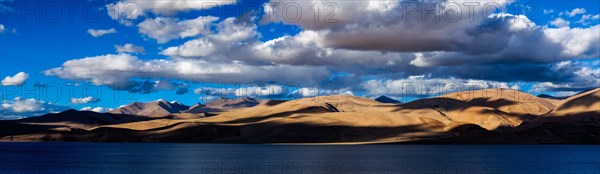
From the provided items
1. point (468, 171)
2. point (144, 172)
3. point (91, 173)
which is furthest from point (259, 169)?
point (468, 171)

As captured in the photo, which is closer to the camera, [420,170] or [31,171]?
[31,171]

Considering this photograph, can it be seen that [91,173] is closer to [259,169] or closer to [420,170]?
[259,169]

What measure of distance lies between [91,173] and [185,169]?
17.5 meters

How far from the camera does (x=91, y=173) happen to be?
101m

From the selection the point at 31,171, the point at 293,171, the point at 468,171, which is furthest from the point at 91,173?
the point at 468,171

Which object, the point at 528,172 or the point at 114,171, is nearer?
the point at 114,171

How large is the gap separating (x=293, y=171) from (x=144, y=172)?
24438mm

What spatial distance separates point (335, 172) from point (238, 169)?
17.6 meters

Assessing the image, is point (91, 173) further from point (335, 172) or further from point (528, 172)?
point (528, 172)

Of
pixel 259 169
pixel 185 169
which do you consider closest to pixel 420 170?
pixel 259 169

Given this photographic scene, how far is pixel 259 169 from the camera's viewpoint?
370 ft

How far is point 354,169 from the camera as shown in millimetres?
114625

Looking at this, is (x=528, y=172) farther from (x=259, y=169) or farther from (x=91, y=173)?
(x=91, y=173)

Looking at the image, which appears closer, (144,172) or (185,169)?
(144,172)
